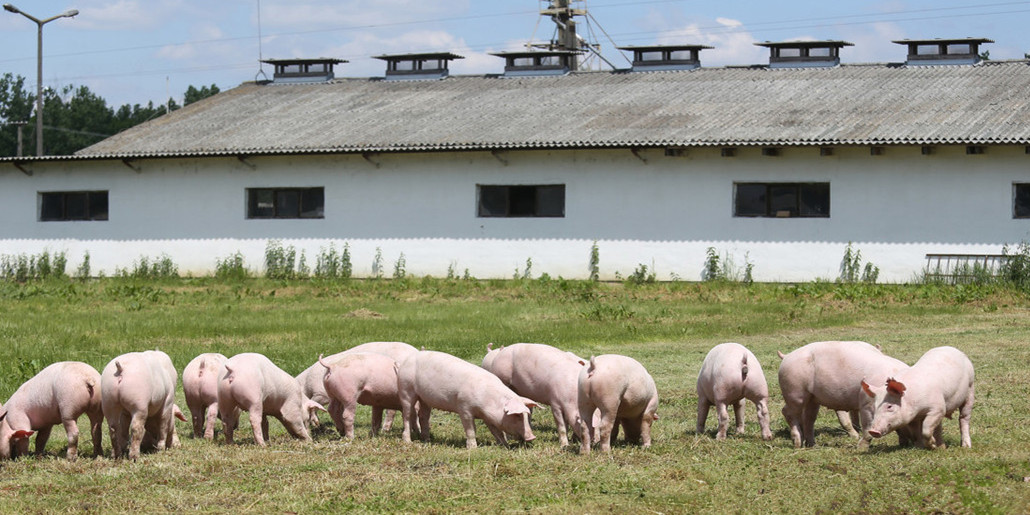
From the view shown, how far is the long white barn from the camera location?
→ 23469 millimetres

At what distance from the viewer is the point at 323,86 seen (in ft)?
113

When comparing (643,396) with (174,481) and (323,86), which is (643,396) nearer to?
(174,481)

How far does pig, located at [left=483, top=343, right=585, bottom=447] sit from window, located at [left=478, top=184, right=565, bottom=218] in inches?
621

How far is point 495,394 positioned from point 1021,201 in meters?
16.7

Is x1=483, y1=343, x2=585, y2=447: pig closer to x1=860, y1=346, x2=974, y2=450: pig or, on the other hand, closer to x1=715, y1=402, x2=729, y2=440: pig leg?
x1=715, y1=402, x2=729, y2=440: pig leg

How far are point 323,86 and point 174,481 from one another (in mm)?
27521

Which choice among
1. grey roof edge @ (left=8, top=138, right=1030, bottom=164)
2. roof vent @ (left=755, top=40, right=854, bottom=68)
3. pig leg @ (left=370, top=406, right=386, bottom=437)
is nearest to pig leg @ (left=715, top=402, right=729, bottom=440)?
pig leg @ (left=370, top=406, right=386, bottom=437)

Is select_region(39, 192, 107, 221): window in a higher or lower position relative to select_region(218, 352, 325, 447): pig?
higher

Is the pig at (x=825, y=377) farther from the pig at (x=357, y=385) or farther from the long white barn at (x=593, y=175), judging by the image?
the long white barn at (x=593, y=175)

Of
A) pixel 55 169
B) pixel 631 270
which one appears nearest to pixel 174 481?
pixel 631 270

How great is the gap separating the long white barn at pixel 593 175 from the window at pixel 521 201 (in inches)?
1.3

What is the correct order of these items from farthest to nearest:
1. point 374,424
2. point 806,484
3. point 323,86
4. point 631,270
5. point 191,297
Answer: point 323,86 → point 631,270 → point 191,297 → point 374,424 → point 806,484

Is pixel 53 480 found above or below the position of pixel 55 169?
below

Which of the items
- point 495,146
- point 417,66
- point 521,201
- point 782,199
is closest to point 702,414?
point 782,199
